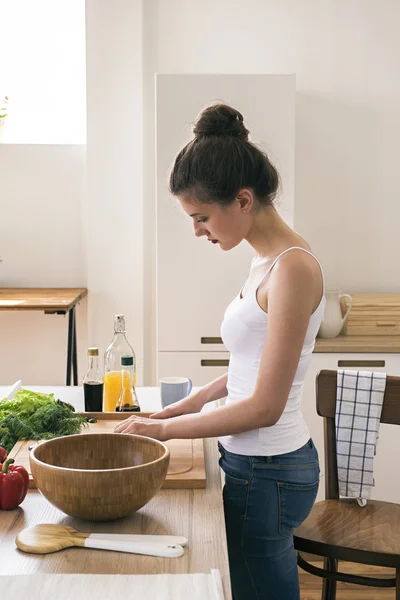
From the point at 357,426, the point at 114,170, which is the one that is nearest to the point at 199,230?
the point at 357,426

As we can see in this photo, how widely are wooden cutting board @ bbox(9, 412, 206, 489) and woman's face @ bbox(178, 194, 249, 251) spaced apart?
453 millimetres

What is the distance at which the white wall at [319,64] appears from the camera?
153 inches

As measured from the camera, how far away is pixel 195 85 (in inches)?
130

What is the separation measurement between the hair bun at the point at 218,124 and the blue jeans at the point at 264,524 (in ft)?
2.20

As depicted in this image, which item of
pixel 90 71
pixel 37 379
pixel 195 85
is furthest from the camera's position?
pixel 37 379

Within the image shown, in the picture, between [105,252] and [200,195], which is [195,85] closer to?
[105,252]

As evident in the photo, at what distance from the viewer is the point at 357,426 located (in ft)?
6.95

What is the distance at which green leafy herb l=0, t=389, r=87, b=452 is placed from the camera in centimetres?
167

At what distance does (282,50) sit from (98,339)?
5.75 feet

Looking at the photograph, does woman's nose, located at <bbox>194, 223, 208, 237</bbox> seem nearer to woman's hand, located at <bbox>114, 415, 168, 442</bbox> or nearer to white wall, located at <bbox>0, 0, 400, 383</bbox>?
woman's hand, located at <bbox>114, 415, 168, 442</bbox>

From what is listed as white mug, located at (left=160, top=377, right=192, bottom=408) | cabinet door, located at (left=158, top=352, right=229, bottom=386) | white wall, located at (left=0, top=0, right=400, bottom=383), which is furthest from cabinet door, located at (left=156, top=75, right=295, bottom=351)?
white mug, located at (left=160, top=377, right=192, bottom=408)

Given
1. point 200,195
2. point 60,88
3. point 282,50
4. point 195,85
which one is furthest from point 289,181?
point 200,195

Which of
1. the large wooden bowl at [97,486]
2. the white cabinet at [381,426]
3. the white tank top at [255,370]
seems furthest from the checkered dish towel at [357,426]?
the white cabinet at [381,426]

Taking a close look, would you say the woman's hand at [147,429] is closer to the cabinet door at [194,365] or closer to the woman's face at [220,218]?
the woman's face at [220,218]
